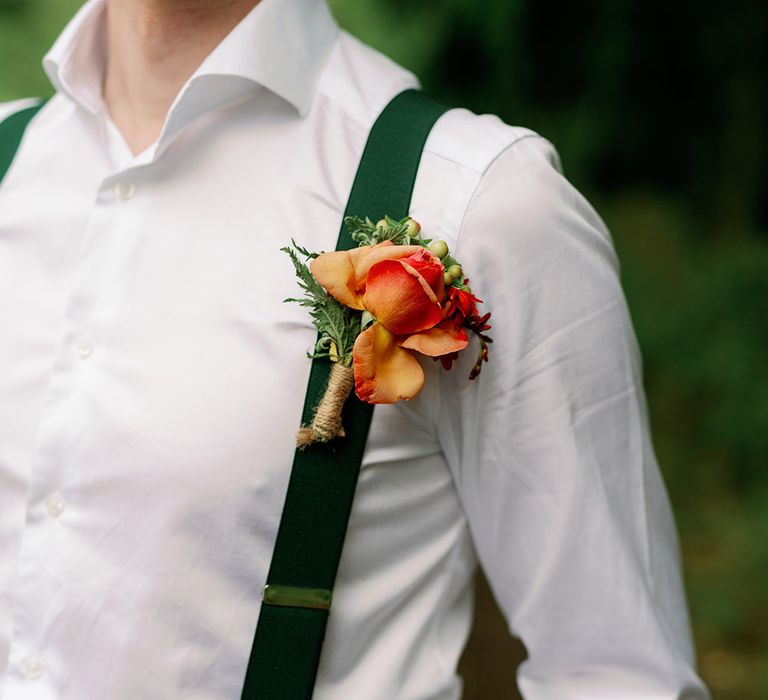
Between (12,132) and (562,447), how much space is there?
2.53ft

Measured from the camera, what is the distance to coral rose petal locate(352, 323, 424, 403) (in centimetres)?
94

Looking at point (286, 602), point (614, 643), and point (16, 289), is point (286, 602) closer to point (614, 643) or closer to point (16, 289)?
point (614, 643)

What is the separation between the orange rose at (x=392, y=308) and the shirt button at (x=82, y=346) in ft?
0.88

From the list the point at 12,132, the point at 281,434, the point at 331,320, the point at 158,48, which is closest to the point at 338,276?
the point at 331,320

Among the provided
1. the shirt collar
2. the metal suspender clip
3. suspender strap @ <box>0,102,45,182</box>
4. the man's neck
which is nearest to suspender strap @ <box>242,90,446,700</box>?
the metal suspender clip

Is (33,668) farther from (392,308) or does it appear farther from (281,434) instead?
(392,308)

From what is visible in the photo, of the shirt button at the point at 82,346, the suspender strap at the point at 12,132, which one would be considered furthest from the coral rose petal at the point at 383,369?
the suspender strap at the point at 12,132

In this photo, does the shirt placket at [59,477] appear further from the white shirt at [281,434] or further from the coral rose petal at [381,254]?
the coral rose petal at [381,254]

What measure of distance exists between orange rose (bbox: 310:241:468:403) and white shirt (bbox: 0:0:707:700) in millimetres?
83

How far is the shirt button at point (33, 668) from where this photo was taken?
106 cm

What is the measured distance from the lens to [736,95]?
158 inches

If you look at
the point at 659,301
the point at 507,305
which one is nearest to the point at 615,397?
the point at 507,305

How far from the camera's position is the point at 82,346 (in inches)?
42.7

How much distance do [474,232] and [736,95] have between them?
336cm
